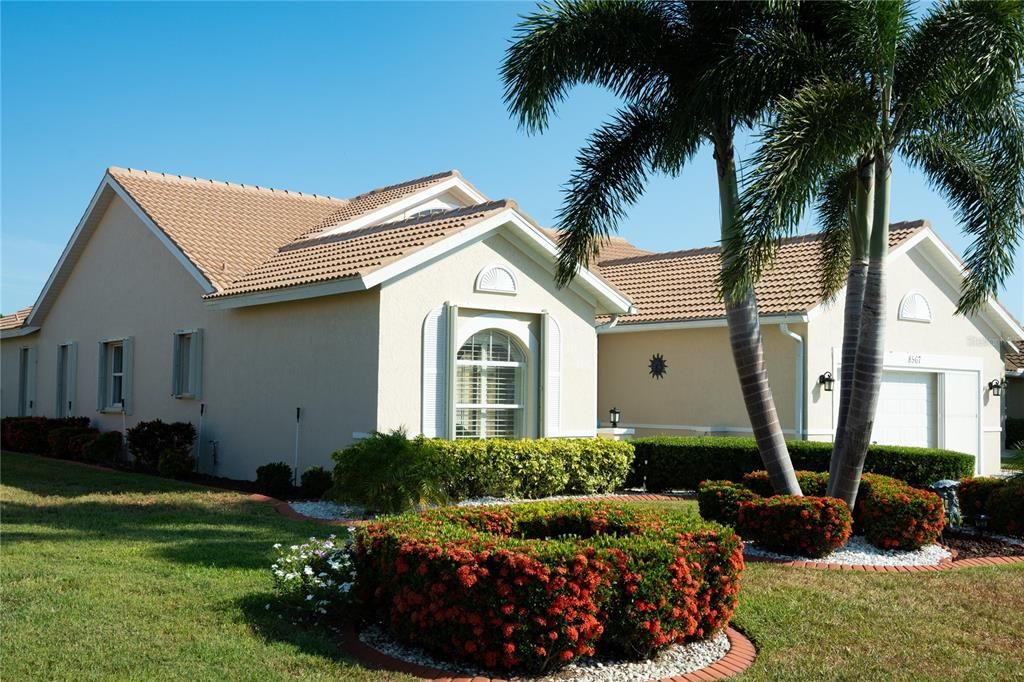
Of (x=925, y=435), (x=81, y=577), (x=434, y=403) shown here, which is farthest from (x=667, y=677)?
(x=925, y=435)

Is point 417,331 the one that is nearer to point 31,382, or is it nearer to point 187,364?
point 187,364

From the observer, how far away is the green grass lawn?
610 cm

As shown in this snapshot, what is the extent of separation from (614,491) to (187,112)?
9174mm

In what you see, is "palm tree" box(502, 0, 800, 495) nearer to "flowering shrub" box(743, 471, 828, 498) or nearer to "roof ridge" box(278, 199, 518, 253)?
"flowering shrub" box(743, 471, 828, 498)

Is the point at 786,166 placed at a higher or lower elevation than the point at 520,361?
higher

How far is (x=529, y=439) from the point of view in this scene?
15242 millimetres

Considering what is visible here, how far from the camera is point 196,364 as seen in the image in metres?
18.2

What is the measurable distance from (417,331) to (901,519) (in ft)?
24.4

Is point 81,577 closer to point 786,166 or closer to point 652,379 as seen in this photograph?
point 786,166

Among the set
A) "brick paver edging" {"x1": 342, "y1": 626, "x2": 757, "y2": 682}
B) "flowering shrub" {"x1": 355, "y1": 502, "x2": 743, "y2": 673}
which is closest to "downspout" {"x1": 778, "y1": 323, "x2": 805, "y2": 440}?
"flowering shrub" {"x1": 355, "y1": 502, "x2": 743, "y2": 673}

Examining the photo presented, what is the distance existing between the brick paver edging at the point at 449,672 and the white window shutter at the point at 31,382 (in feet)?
72.4

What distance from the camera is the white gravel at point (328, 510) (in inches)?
485

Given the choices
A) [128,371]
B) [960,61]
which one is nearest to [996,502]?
[960,61]

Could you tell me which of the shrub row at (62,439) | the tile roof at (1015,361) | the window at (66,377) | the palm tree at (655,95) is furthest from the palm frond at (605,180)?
the tile roof at (1015,361)
